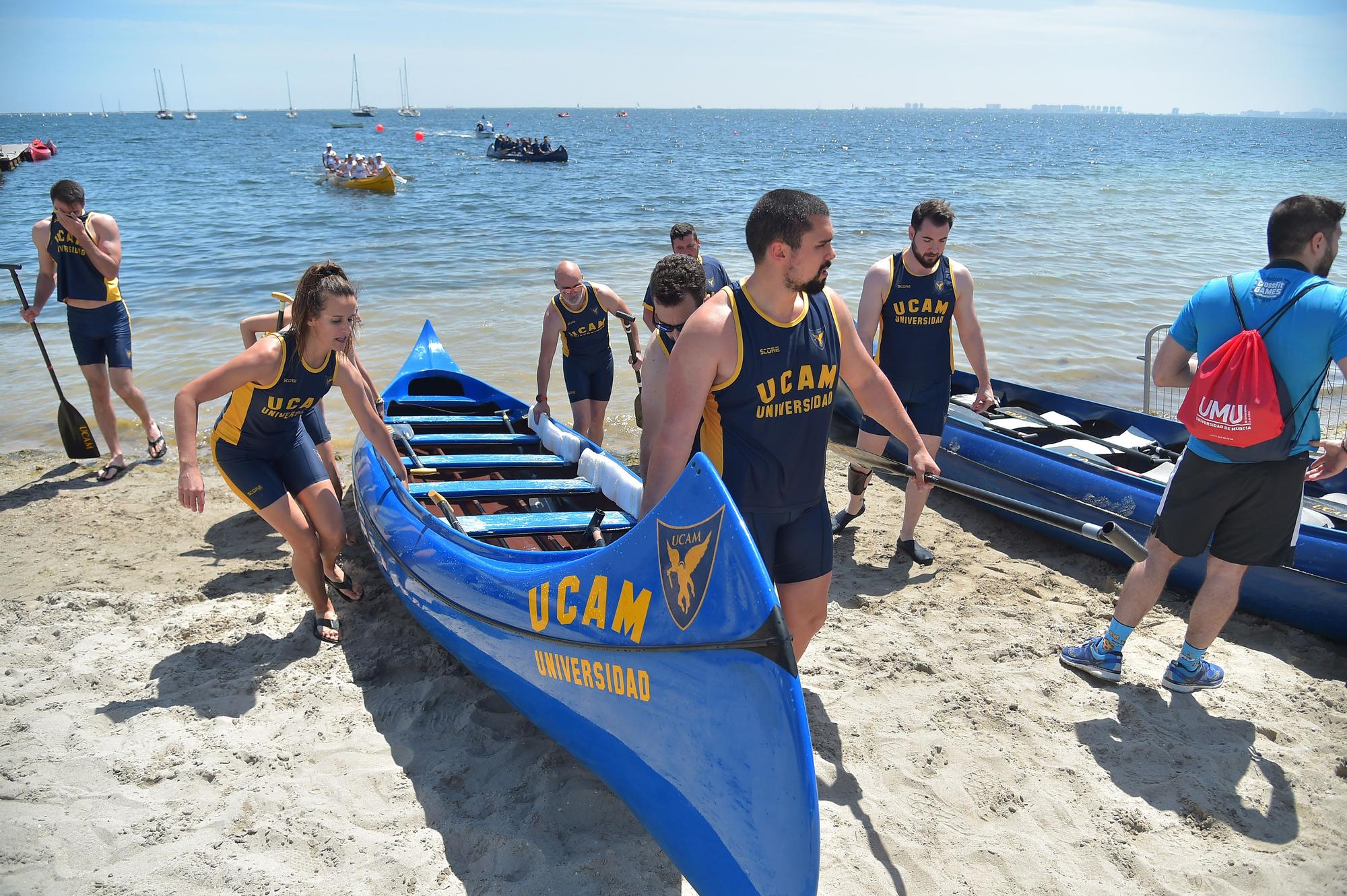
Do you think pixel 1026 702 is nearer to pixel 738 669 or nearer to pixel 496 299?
pixel 738 669

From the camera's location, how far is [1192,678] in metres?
3.86

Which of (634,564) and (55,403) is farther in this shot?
(55,403)

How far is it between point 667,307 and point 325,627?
2.55m

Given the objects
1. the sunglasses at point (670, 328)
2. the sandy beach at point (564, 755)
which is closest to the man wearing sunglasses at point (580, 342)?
the sandy beach at point (564, 755)

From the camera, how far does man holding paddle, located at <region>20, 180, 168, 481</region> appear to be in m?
6.16

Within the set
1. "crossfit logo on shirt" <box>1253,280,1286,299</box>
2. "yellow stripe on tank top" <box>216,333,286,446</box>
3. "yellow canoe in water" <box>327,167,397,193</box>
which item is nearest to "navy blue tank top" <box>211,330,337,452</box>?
"yellow stripe on tank top" <box>216,333,286,446</box>

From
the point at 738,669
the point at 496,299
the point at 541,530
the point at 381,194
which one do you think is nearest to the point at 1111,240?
the point at 496,299

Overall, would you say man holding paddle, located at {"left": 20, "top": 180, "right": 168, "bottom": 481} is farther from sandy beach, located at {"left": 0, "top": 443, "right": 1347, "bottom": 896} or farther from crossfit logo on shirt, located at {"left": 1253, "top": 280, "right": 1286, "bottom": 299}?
crossfit logo on shirt, located at {"left": 1253, "top": 280, "right": 1286, "bottom": 299}

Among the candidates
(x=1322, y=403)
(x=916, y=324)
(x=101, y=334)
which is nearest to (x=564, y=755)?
(x=916, y=324)

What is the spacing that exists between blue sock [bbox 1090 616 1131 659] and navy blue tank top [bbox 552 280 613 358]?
3700mm

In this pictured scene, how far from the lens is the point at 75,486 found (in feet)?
21.1

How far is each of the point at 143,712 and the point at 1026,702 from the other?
394cm

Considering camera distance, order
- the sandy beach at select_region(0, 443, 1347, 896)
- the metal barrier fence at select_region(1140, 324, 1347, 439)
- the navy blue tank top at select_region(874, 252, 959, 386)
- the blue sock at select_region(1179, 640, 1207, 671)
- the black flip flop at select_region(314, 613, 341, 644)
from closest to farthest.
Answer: the sandy beach at select_region(0, 443, 1347, 896) → the blue sock at select_region(1179, 640, 1207, 671) → the black flip flop at select_region(314, 613, 341, 644) → the navy blue tank top at select_region(874, 252, 959, 386) → the metal barrier fence at select_region(1140, 324, 1347, 439)

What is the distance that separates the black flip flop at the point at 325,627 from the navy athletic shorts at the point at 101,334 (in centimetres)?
357
